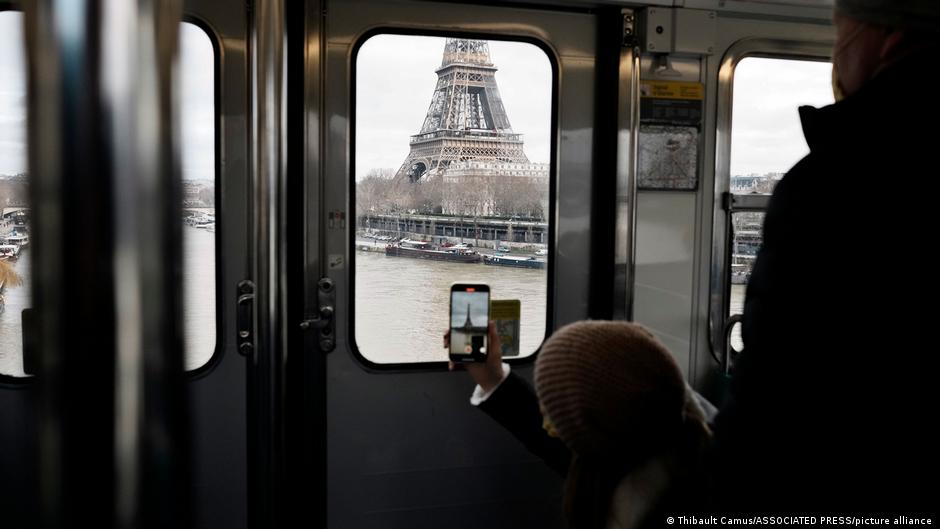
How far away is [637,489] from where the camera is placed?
1409 mm

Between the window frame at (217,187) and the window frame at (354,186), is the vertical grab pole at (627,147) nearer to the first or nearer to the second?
the window frame at (354,186)

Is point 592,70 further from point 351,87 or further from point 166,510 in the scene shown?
point 166,510

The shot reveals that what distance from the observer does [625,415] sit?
4.61 ft

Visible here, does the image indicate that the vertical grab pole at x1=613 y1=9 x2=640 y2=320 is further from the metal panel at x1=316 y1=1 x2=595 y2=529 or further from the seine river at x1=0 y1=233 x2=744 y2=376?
the seine river at x1=0 y1=233 x2=744 y2=376

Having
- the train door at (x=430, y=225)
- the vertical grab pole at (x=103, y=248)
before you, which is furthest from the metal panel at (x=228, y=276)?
the vertical grab pole at (x=103, y=248)

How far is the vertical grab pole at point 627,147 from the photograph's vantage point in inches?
116

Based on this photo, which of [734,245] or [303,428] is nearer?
[303,428]

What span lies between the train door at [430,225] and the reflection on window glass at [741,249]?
2.14 ft

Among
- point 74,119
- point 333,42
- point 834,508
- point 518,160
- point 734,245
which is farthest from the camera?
point 734,245

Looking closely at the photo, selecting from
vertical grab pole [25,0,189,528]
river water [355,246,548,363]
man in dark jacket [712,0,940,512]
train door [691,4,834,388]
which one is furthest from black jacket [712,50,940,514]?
train door [691,4,834,388]

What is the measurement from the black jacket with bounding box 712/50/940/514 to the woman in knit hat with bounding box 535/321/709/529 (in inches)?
A: 14.6

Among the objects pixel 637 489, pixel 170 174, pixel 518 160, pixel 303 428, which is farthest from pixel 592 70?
pixel 170 174

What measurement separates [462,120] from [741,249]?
1311 millimetres

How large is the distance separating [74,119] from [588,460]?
1.38 metres
